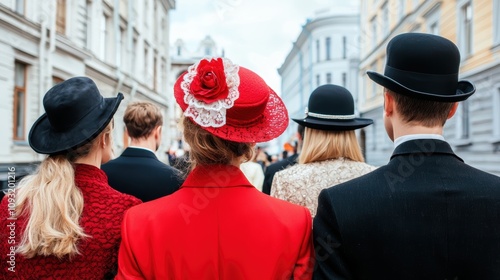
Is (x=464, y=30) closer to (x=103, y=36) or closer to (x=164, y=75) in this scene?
(x=103, y=36)

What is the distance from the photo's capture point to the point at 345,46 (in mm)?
40469

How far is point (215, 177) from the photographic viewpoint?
1.51 metres

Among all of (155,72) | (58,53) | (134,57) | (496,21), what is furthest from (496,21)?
(155,72)

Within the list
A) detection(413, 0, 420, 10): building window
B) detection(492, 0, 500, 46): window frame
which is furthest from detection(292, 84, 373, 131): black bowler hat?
detection(413, 0, 420, 10): building window

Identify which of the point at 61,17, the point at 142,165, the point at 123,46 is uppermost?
the point at 123,46

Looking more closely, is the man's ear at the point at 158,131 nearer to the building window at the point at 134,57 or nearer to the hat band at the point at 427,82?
the hat band at the point at 427,82

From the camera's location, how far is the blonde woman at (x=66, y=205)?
161cm

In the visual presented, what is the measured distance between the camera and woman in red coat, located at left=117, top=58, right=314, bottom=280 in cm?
143

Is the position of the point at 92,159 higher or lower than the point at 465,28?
lower

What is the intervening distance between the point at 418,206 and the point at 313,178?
103 cm

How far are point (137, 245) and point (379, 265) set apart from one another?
826 mm

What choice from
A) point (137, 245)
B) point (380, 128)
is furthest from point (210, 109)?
point (380, 128)

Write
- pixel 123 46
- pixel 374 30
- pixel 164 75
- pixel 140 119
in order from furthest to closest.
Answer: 1. pixel 164 75
2. pixel 374 30
3. pixel 123 46
4. pixel 140 119

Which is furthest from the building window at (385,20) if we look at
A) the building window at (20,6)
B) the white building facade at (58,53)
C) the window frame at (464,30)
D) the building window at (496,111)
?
the building window at (20,6)
